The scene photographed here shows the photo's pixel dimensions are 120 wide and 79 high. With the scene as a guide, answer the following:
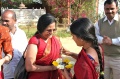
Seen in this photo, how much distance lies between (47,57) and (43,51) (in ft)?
0.26

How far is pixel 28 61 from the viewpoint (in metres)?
2.46

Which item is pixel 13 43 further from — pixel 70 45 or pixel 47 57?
pixel 70 45

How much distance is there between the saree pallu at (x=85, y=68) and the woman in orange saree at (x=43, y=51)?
1.36 feet

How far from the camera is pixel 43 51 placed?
251cm

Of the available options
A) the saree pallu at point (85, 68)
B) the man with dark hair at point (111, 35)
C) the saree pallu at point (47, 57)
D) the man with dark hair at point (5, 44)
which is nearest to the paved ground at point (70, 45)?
the man with dark hair at point (111, 35)

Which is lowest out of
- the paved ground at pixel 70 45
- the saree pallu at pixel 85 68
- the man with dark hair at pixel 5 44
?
the paved ground at pixel 70 45

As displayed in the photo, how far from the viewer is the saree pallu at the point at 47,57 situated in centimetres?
252

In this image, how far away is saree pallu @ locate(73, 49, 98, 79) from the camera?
7.14 feet

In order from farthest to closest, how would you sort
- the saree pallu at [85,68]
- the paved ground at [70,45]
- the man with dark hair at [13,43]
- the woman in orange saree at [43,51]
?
the paved ground at [70,45]
the man with dark hair at [13,43]
the woman in orange saree at [43,51]
the saree pallu at [85,68]

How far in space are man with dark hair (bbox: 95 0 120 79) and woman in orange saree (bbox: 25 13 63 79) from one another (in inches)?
44.4

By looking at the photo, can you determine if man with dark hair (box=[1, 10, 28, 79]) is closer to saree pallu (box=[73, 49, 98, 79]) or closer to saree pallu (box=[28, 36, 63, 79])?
saree pallu (box=[28, 36, 63, 79])

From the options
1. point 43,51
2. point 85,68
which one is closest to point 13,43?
point 43,51

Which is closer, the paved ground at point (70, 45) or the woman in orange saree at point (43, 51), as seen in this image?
the woman in orange saree at point (43, 51)

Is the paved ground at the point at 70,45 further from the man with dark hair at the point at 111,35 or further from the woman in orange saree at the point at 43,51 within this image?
the woman in orange saree at the point at 43,51
